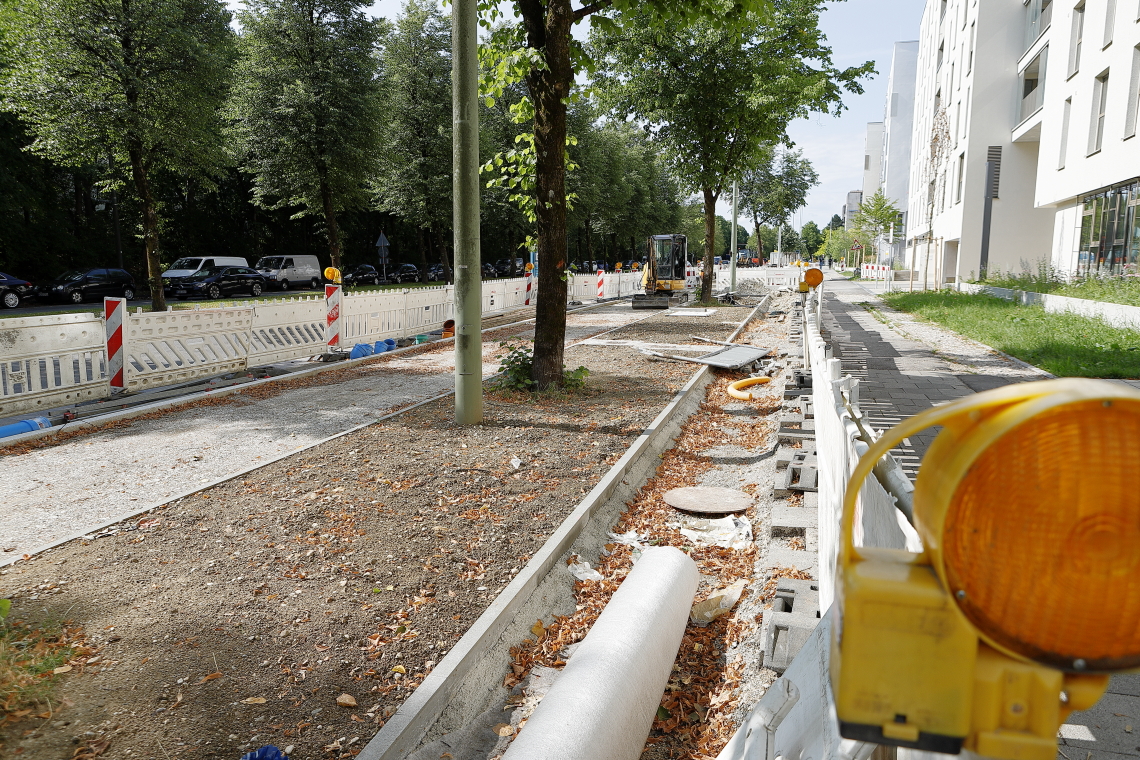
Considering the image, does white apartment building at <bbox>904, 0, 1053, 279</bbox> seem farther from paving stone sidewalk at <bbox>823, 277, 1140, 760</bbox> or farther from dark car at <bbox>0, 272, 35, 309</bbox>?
dark car at <bbox>0, 272, 35, 309</bbox>

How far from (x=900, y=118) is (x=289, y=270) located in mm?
80176

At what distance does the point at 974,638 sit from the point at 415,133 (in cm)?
4263

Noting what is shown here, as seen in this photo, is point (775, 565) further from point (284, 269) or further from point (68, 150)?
point (284, 269)

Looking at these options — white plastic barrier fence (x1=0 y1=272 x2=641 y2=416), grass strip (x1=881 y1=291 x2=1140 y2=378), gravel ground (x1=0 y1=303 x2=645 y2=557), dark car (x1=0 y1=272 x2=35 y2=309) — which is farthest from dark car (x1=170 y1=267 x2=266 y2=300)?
grass strip (x1=881 y1=291 x2=1140 y2=378)

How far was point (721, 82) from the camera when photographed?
2394cm

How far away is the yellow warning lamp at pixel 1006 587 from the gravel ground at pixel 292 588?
2.69 meters

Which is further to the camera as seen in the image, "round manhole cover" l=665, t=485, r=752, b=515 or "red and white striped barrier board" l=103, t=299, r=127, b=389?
"red and white striped barrier board" l=103, t=299, r=127, b=389

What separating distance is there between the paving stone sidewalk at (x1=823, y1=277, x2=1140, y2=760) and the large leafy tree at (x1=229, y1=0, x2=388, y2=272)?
19.2 metres

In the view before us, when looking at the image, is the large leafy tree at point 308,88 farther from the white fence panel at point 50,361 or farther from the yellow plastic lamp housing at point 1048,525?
the yellow plastic lamp housing at point 1048,525

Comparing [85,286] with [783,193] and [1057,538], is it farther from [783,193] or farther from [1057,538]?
[783,193]

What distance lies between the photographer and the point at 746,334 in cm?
1883

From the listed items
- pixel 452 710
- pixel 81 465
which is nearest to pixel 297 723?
pixel 452 710

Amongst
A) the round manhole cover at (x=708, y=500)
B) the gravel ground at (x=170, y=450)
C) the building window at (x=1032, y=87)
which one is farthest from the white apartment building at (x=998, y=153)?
the round manhole cover at (x=708, y=500)

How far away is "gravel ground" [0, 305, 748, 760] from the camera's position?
3.10 m
